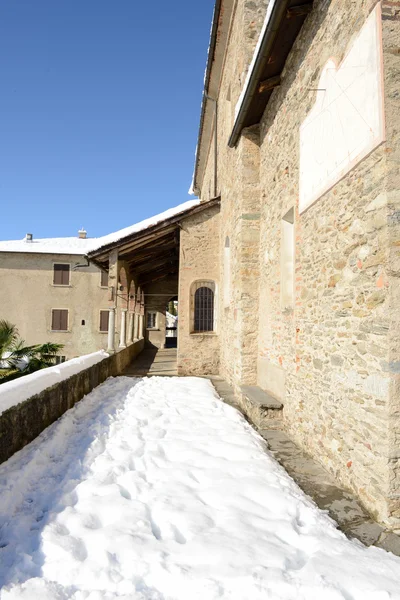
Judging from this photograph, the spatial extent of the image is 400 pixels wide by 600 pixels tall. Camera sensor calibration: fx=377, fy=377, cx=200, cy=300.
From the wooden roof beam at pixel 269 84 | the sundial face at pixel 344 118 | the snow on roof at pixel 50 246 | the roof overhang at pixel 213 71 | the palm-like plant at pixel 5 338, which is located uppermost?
the roof overhang at pixel 213 71

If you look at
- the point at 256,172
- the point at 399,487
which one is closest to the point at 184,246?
the point at 256,172

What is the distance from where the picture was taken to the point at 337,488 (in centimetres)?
343

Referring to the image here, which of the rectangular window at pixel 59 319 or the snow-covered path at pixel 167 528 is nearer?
the snow-covered path at pixel 167 528

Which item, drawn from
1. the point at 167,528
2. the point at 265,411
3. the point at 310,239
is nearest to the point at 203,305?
the point at 265,411

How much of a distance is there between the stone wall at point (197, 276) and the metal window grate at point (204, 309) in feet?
0.69

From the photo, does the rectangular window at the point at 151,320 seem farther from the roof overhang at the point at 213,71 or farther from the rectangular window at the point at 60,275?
the roof overhang at the point at 213,71

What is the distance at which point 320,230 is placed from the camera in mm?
4086

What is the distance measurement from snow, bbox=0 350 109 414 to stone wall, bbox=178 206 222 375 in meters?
3.65

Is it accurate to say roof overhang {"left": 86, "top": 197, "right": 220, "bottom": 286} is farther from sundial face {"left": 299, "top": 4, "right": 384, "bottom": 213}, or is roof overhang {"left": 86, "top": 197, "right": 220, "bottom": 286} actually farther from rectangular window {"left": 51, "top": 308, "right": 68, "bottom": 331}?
rectangular window {"left": 51, "top": 308, "right": 68, "bottom": 331}

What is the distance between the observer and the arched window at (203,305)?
32.9ft

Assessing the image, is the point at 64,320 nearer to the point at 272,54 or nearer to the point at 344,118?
the point at 272,54

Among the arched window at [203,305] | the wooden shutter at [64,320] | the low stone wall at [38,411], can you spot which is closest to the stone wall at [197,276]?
the arched window at [203,305]

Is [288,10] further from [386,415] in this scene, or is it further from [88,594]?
[88,594]

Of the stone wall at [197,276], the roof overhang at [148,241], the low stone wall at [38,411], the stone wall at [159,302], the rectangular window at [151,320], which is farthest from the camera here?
the rectangular window at [151,320]
